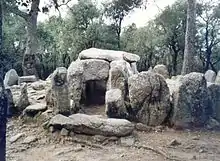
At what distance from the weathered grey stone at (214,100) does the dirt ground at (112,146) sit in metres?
0.60

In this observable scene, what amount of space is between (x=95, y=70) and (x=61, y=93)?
161 cm

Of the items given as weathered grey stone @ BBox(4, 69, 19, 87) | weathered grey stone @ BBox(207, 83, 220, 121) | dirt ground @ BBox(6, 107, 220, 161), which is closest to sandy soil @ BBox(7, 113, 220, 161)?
dirt ground @ BBox(6, 107, 220, 161)

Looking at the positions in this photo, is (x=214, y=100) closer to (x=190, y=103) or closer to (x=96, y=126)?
(x=190, y=103)

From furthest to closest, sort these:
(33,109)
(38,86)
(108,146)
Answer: (38,86) → (33,109) → (108,146)

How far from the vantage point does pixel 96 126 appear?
616cm

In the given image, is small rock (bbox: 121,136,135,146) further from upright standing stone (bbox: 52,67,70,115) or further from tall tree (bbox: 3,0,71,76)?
tall tree (bbox: 3,0,71,76)

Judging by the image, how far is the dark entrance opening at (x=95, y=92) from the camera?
8398mm

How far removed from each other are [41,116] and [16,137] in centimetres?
80

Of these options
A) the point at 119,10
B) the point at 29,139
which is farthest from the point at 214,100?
the point at 119,10

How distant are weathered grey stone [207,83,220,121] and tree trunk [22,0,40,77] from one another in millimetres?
6819

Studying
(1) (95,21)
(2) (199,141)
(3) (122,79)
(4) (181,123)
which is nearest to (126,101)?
(3) (122,79)

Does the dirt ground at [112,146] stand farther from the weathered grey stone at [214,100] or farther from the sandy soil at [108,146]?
the weathered grey stone at [214,100]

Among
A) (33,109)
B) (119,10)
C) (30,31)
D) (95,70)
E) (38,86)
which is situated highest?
(119,10)

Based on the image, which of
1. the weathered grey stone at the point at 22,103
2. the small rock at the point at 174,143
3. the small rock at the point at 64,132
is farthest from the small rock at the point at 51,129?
the small rock at the point at 174,143
